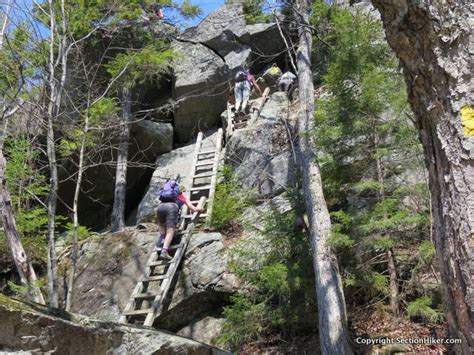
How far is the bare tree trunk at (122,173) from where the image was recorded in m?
11.5

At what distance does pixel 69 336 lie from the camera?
272 centimetres

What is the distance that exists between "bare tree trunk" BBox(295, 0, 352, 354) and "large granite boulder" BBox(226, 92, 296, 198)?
2.20m

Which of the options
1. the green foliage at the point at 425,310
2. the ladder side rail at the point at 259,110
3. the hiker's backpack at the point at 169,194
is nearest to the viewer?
the green foliage at the point at 425,310

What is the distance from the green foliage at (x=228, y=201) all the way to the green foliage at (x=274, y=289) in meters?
2.29

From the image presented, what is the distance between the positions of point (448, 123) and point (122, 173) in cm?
1074

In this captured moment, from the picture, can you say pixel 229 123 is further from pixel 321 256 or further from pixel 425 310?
pixel 425 310

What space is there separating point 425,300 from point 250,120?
8375 millimetres

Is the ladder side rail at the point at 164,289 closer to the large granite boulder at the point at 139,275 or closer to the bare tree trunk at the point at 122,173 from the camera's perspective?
the large granite boulder at the point at 139,275

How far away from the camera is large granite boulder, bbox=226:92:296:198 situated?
33.9 ft

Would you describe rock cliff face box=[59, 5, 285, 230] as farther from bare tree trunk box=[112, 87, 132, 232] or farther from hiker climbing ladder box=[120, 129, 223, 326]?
hiker climbing ladder box=[120, 129, 223, 326]

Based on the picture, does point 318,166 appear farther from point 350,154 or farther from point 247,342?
point 247,342

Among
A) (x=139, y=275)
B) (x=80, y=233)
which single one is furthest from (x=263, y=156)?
(x=80, y=233)

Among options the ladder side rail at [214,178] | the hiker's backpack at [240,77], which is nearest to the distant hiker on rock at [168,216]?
the ladder side rail at [214,178]

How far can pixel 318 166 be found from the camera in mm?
7328
